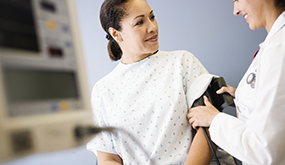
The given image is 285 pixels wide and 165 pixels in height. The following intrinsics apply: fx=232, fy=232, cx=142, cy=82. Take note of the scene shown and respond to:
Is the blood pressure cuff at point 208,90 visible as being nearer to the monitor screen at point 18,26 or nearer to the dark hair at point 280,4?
the dark hair at point 280,4

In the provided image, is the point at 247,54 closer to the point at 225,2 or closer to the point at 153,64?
the point at 225,2

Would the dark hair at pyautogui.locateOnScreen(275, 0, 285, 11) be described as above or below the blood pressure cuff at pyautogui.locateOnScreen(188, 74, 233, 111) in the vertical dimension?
above

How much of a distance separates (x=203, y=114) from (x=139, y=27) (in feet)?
1.72

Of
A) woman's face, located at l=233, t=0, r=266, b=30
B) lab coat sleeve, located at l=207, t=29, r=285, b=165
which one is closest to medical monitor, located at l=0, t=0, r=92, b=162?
lab coat sleeve, located at l=207, t=29, r=285, b=165

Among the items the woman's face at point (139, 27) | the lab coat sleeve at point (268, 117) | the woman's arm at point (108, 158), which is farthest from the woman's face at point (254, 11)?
the woman's arm at point (108, 158)

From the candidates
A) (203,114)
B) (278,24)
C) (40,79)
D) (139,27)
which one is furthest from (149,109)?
(40,79)

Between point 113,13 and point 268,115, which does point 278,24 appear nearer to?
point 268,115

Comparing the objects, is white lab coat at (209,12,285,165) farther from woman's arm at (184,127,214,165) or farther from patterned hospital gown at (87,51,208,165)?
patterned hospital gown at (87,51,208,165)

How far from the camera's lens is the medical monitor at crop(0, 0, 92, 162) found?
1.21 ft

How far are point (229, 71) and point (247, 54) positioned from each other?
0.48ft

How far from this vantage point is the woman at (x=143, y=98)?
106 cm

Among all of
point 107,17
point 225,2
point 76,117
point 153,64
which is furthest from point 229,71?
point 76,117

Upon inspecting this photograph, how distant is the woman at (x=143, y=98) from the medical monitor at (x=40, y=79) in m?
0.59

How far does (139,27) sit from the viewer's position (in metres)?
1.15
